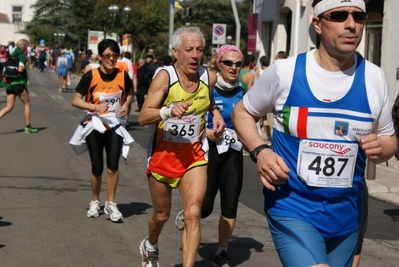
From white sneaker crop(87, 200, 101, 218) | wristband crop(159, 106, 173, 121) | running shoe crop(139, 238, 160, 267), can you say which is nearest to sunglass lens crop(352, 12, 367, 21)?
wristband crop(159, 106, 173, 121)

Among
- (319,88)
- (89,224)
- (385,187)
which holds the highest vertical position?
(319,88)

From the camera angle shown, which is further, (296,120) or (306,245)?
(296,120)

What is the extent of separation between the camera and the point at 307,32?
2186 centimetres

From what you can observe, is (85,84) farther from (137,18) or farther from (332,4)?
(137,18)

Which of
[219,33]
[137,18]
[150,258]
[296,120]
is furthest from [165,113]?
[137,18]

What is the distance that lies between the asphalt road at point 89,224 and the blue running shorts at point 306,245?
319cm

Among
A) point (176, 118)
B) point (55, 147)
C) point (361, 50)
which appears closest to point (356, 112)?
point (176, 118)

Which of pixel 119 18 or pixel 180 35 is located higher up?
pixel 119 18

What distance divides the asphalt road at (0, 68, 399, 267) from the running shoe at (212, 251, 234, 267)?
0.22 meters

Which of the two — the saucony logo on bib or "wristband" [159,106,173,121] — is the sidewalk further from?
the saucony logo on bib

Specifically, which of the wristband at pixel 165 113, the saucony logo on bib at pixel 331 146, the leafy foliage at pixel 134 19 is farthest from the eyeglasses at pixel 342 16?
the leafy foliage at pixel 134 19

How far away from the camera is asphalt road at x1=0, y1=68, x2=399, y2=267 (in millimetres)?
7621

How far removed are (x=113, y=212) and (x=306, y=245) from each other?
5.23 metres

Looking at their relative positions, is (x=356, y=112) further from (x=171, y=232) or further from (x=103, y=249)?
(x=171, y=232)
